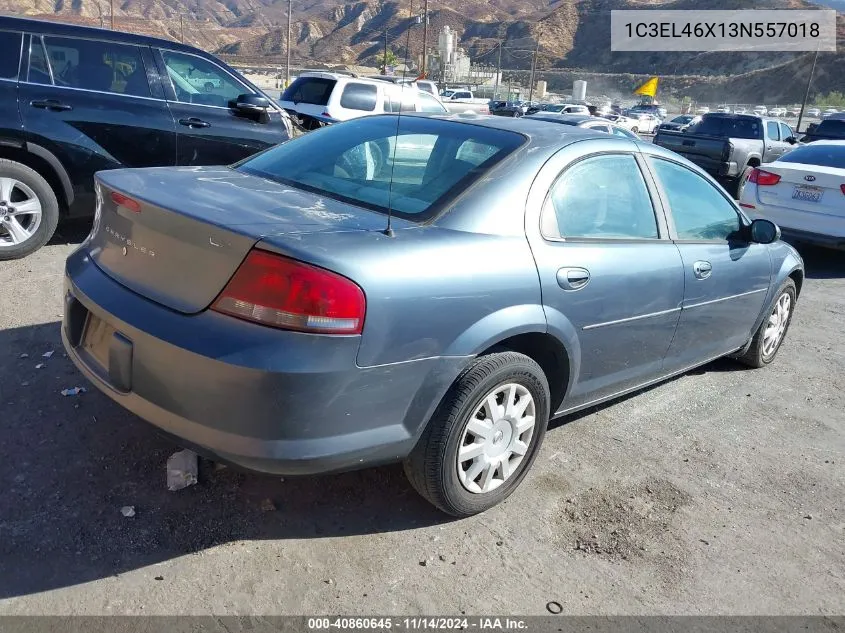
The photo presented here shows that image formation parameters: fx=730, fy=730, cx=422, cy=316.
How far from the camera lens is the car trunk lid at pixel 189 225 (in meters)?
2.49

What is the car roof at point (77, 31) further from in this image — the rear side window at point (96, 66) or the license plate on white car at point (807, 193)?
the license plate on white car at point (807, 193)

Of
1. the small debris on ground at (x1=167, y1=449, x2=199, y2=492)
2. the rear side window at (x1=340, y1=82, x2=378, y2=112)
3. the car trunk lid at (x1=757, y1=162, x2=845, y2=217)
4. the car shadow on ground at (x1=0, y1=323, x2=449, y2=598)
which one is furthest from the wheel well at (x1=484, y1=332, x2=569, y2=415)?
the rear side window at (x1=340, y1=82, x2=378, y2=112)

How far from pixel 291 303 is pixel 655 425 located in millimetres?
2550

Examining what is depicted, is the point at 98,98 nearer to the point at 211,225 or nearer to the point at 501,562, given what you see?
the point at 211,225

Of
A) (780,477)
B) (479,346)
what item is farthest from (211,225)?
(780,477)

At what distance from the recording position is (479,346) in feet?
9.01

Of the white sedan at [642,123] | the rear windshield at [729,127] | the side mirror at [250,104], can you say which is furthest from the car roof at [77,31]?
the white sedan at [642,123]

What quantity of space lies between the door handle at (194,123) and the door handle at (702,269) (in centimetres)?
463

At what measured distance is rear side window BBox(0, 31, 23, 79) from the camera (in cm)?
571

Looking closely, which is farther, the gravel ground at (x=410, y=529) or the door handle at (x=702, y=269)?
the door handle at (x=702, y=269)

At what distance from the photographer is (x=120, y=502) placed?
2.92 meters

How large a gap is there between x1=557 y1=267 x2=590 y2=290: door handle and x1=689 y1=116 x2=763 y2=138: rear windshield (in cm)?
1417

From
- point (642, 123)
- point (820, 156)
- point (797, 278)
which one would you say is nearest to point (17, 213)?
point (797, 278)

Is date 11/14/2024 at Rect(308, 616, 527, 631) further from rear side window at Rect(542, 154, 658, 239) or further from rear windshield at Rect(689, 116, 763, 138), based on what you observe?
rear windshield at Rect(689, 116, 763, 138)
